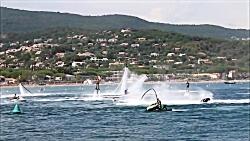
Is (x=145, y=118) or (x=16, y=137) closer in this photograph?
(x=16, y=137)

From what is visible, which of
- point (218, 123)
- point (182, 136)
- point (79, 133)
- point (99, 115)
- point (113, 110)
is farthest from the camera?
point (113, 110)

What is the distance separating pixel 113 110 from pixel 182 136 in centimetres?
3055

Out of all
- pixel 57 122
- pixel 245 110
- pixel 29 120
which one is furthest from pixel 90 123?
pixel 245 110

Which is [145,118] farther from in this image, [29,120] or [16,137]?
[16,137]

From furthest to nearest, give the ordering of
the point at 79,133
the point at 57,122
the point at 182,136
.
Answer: the point at 57,122, the point at 79,133, the point at 182,136

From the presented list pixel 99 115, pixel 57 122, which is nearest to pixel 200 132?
pixel 57 122

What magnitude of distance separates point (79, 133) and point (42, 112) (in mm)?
27243

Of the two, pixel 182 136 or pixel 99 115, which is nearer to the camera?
pixel 182 136

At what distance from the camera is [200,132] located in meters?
52.8

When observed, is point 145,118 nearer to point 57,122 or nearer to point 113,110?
point 57,122

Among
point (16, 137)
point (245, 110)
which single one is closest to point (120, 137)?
point (16, 137)

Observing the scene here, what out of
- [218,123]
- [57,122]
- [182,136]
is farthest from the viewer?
[57,122]

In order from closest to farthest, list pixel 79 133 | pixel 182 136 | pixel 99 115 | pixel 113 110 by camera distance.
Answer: pixel 182 136, pixel 79 133, pixel 99 115, pixel 113 110

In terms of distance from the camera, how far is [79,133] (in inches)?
2149
